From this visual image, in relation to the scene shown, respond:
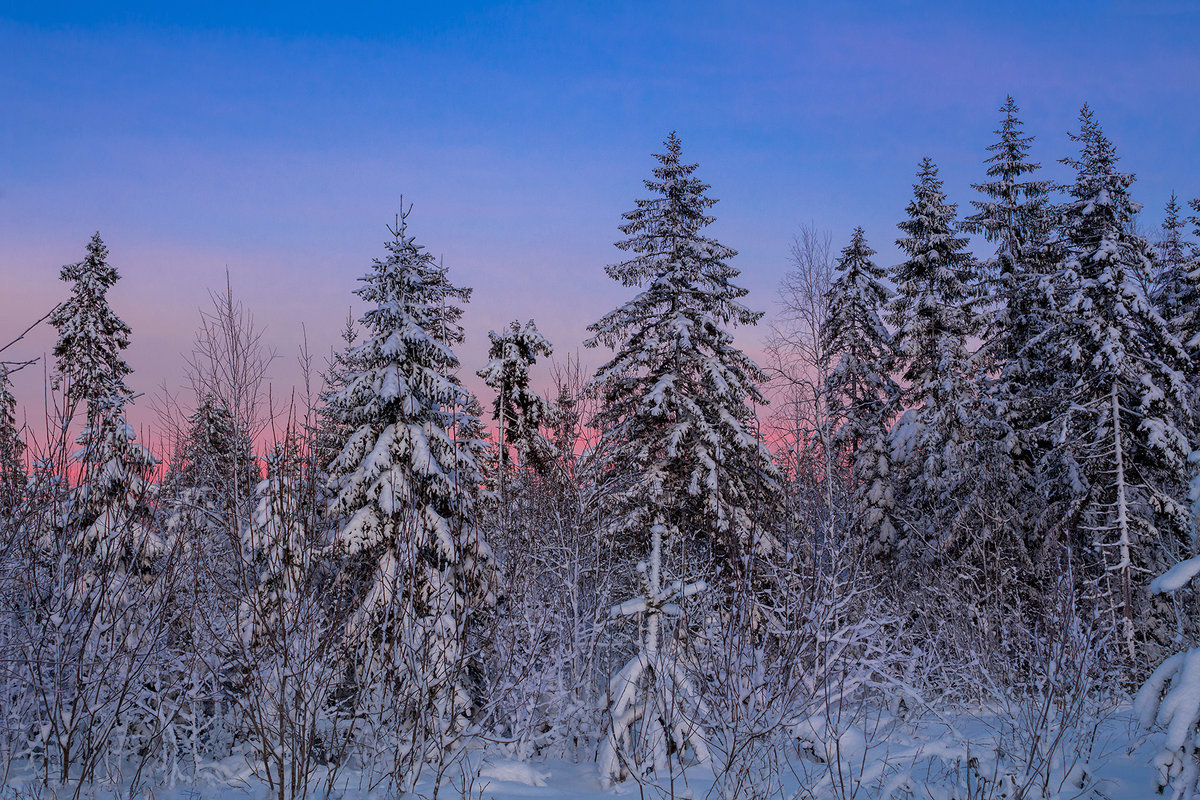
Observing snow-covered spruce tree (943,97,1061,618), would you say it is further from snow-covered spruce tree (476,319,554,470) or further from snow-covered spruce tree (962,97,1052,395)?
snow-covered spruce tree (476,319,554,470)

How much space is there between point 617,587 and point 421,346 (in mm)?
8675

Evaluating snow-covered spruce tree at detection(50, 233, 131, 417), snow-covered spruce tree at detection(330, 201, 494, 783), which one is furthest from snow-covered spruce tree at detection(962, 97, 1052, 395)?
snow-covered spruce tree at detection(50, 233, 131, 417)

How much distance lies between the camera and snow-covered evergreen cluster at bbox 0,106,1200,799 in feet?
28.7

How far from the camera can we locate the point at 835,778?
859 centimetres

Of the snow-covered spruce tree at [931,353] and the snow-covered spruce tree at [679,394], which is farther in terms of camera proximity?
the snow-covered spruce tree at [931,353]

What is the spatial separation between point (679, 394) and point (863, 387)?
8.53 meters

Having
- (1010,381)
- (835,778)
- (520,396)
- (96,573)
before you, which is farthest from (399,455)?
(1010,381)

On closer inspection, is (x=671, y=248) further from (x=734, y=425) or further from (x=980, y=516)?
(x=980, y=516)

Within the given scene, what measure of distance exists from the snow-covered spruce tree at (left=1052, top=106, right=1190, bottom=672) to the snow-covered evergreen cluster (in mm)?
110

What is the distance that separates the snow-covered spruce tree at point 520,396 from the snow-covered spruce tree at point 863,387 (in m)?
9.82

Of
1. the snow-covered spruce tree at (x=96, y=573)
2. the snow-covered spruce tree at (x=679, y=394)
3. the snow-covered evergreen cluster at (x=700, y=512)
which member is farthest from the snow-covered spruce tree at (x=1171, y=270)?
the snow-covered spruce tree at (x=96, y=573)

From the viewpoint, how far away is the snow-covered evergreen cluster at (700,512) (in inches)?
344

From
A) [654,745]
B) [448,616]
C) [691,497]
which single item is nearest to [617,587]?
[691,497]

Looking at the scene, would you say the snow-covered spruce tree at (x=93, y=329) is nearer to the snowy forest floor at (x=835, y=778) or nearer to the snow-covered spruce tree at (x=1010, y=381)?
the snowy forest floor at (x=835, y=778)
